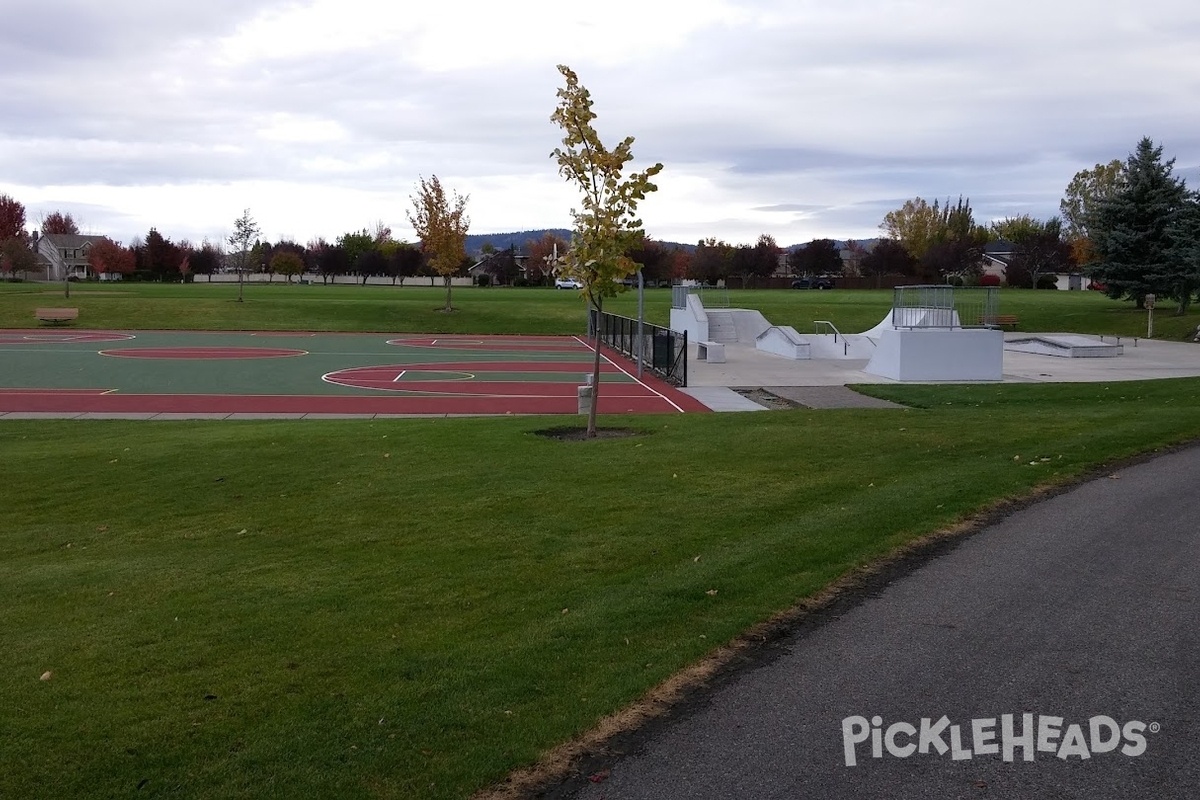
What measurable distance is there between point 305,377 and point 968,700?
26.1m

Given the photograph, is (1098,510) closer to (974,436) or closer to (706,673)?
(974,436)

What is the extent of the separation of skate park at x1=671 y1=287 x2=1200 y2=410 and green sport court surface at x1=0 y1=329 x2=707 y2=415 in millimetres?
2982

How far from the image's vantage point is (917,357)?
2917 centimetres

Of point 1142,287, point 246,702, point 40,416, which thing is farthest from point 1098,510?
point 1142,287

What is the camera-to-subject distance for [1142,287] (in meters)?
51.2

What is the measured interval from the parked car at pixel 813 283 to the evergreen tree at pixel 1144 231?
64.2 meters

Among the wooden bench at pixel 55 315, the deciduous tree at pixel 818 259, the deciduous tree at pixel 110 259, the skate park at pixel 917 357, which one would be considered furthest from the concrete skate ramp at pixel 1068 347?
the deciduous tree at pixel 110 259

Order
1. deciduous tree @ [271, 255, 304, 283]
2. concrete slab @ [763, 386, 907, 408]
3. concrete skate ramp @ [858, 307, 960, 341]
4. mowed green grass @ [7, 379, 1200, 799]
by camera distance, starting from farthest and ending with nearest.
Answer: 1. deciduous tree @ [271, 255, 304, 283]
2. concrete skate ramp @ [858, 307, 960, 341]
3. concrete slab @ [763, 386, 907, 408]
4. mowed green grass @ [7, 379, 1200, 799]

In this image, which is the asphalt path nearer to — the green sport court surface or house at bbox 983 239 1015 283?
the green sport court surface

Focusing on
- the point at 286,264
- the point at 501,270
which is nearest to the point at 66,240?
the point at 286,264

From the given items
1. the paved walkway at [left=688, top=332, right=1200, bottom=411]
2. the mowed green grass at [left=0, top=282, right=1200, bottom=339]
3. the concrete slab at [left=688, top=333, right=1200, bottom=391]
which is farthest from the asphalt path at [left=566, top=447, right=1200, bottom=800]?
the mowed green grass at [left=0, top=282, right=1200, bottom=339]

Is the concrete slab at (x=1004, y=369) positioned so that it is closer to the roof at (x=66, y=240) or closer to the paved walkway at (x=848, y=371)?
the paved walkway at (x=848, y=371)

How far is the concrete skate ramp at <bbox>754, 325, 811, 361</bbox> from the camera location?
119 feet

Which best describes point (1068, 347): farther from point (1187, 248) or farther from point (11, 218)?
point (11, 218)
